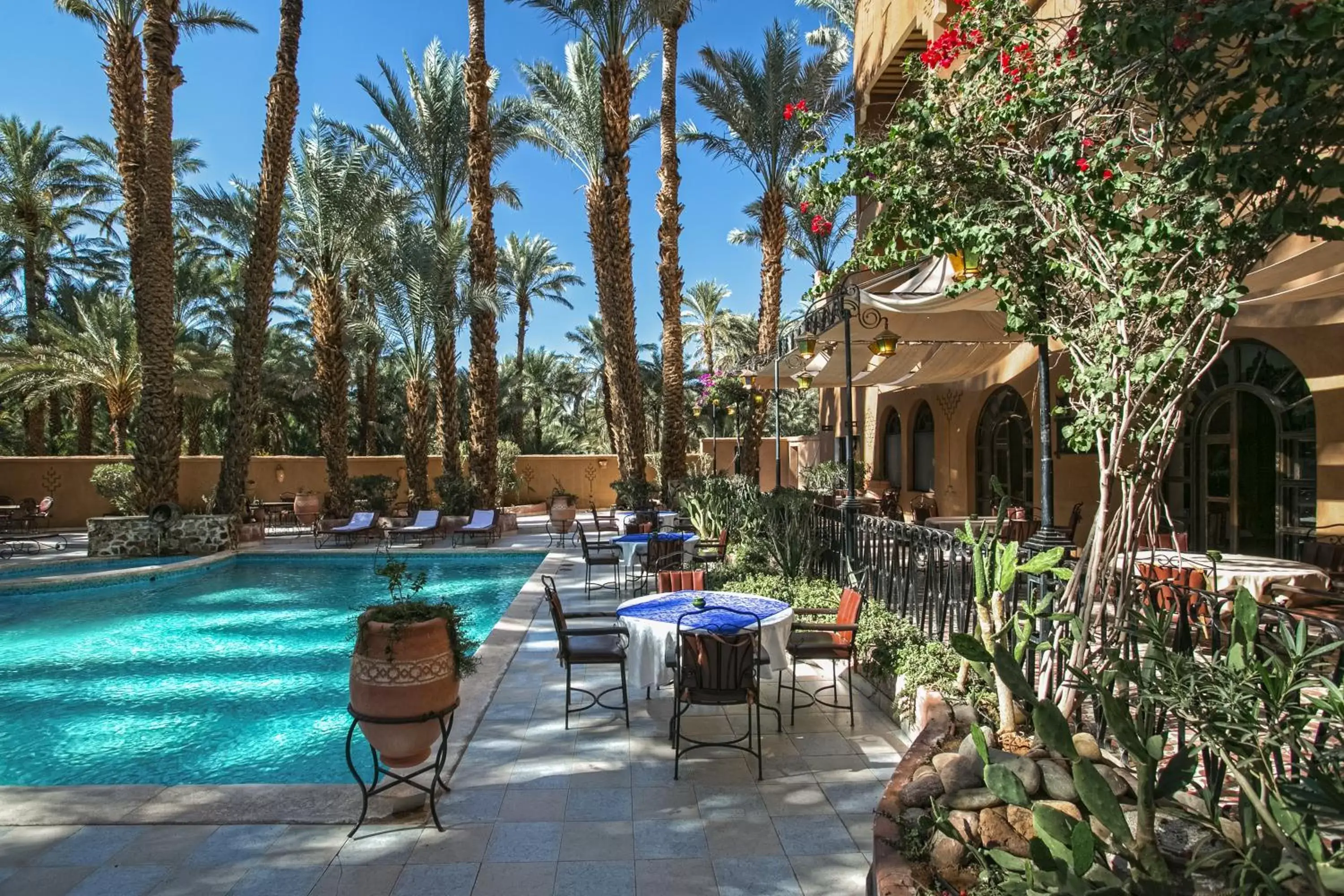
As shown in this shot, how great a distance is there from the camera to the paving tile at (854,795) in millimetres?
3951

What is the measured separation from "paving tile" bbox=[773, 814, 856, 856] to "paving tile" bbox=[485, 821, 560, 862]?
1084 millimetres

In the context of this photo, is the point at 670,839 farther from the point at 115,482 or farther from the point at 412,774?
the point at 115,482

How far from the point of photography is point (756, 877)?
3.30m

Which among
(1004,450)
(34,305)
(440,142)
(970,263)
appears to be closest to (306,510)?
(440,142)

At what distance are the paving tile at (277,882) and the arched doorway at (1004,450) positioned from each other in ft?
36.7

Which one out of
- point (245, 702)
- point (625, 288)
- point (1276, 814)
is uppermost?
point (625, 288)

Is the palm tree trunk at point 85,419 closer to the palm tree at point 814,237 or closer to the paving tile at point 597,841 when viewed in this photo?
the palm tree at point 814,237

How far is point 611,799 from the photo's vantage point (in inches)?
161

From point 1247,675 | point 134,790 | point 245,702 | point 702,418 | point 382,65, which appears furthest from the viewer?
point 702,418

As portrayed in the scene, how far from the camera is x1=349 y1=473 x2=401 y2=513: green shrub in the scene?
18891mm

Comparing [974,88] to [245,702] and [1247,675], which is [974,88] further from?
[245,702]

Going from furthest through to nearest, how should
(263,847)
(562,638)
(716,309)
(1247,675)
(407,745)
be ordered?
(716,309) < (562,638) < (407,745) < (263,847) < (1247,675)

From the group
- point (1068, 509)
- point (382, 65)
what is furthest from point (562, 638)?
point (382, 65)

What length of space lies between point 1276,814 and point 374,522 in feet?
54.0
